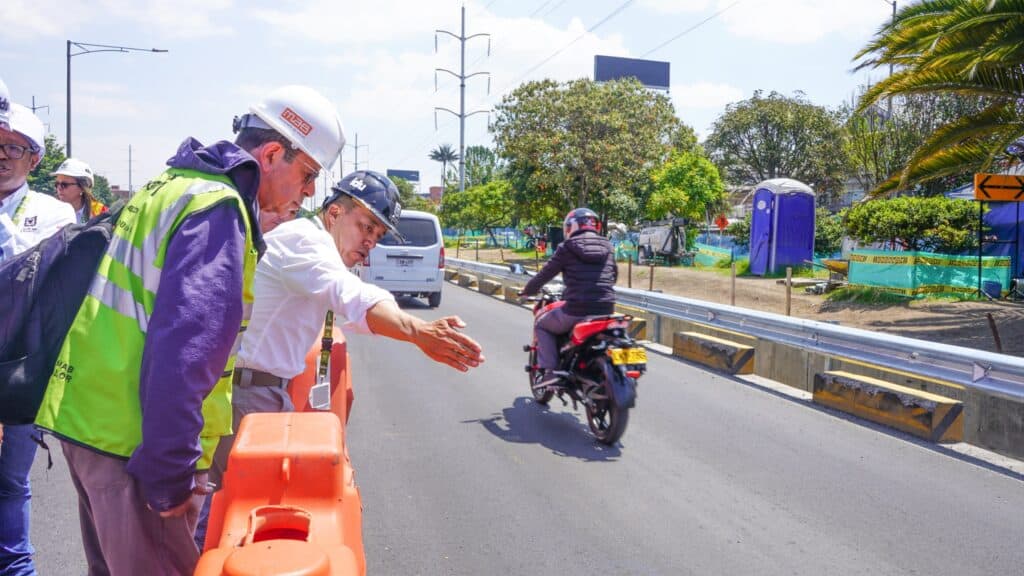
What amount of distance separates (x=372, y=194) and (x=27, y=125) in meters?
1.42

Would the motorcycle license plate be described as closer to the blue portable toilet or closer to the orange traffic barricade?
the orange traffic barricade

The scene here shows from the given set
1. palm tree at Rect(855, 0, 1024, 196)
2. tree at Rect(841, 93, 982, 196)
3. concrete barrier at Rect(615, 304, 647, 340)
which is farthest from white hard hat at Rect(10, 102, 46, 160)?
tree at Rect(841, 93, 982, 196)

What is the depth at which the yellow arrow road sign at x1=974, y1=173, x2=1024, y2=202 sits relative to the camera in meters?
14.2

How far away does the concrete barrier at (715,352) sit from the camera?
10156mm

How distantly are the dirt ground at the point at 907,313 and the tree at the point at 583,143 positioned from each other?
10.5 m

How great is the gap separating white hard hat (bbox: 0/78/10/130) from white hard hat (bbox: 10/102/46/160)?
23 millimetres

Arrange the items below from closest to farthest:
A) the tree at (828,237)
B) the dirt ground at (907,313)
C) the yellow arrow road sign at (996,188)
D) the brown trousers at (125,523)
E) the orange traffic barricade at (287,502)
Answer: the orange traffic barricade at (287,502) → the brown trousers at (125,523) → the yellow arrow road sign at (996,188) → the dirt ground at (907,313) → the tree at (828,237)

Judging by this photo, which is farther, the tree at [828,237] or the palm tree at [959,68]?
the tree at [828,237]

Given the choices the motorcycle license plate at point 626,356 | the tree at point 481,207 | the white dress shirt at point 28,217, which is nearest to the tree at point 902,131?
the tree at point 481,207

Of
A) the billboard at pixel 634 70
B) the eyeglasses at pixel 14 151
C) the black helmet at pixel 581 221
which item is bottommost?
the black helmet at pixel 581 221

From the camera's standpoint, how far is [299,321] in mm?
3256

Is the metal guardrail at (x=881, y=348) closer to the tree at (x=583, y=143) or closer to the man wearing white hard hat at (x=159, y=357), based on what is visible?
the man wearing white hard hat at (x=159, y=357)

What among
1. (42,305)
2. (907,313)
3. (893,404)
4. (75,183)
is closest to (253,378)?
(42,305)

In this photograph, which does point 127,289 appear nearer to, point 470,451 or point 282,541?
point 282,541
